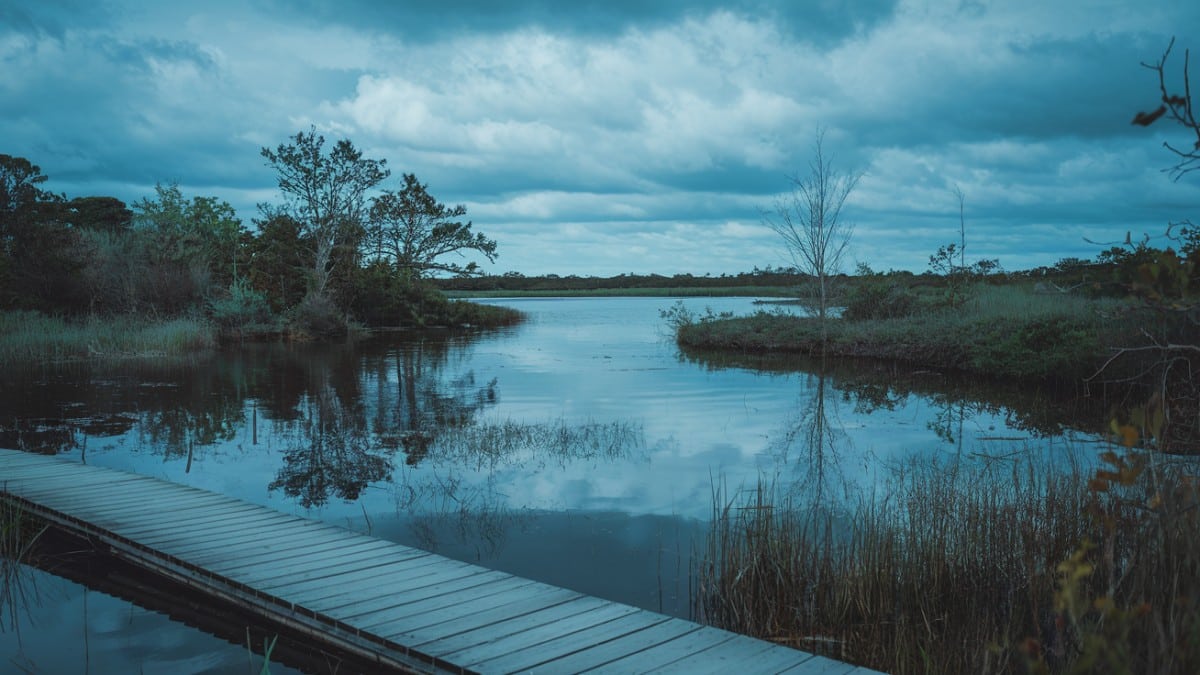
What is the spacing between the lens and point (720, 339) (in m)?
28.9

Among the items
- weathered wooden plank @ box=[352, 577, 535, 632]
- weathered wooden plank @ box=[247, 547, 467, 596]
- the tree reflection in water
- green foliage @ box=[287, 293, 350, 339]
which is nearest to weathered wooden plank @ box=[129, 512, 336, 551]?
weathered wooden plank @ box=[247, 547, 467, 596]

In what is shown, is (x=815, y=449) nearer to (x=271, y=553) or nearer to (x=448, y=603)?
(x=448, y=603)

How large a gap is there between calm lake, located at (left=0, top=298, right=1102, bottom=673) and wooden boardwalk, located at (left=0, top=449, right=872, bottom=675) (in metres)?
0.52

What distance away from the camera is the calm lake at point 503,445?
6.93 meters

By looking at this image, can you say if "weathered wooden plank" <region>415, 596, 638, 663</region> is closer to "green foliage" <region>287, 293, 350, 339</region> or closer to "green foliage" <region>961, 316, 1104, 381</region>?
"green foliage" <region>961, 316, 1104, 381</region>

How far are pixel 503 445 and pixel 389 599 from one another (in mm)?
6904

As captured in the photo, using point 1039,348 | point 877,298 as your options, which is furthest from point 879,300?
point 1039,348

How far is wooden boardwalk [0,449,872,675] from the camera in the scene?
15.3ft

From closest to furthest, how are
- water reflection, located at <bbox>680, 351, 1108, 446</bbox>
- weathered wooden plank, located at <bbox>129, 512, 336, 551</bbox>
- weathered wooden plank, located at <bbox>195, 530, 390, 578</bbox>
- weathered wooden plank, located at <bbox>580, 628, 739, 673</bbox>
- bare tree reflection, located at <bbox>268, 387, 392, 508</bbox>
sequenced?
weathered wooden plank, located at <bbox>580, 628, 739, 673</bbox>
weathered wooden plank, located at <bbox>195, 530, 390, 578</bbox>
weathered wooden plank, located at <bbox>129, 512, 336, 551</bbox>
bare tree reflection, located at <bbox>268, 387, 392, 508</bbox>
water reflection, located at <bbox>680, 351, 1108, 446</bbox>

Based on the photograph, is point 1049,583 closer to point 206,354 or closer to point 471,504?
point 471,504

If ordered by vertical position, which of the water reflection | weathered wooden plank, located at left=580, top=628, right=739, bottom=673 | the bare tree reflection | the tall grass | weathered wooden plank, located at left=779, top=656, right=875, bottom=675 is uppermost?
the tall grass

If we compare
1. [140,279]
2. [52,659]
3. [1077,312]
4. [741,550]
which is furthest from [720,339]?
[52,659]

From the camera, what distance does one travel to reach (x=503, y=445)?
12.5m

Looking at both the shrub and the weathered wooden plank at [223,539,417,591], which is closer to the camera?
the weathered wooden plank at [223,539,417,591]
